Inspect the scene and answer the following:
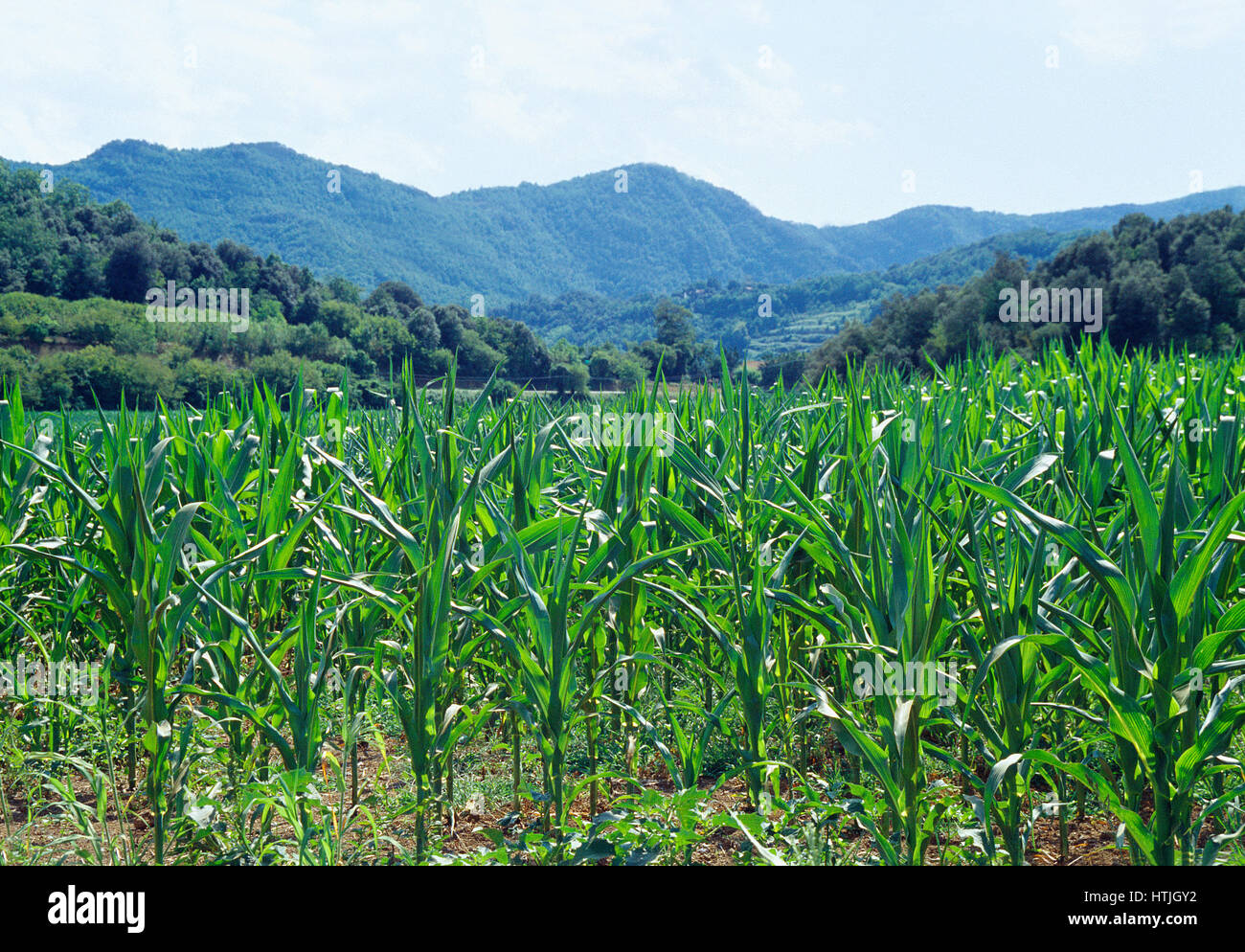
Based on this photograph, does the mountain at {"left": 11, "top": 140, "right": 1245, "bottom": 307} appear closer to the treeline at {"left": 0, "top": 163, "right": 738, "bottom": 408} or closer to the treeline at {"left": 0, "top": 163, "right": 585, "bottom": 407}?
the treeline at {"left": 0, "top": 163, "right": 585, "bottom": 407}

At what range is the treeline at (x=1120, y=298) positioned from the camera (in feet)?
99.5

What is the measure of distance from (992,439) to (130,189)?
155652 mm

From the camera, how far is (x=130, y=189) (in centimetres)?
12775

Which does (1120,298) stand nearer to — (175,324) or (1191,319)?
(1191,319)

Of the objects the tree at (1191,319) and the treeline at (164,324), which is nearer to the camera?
the tree at (1191,319)

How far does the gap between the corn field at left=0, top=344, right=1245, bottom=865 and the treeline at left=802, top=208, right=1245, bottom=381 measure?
25760mm

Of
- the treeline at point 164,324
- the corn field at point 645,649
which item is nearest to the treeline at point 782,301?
the treeline at point 164,324

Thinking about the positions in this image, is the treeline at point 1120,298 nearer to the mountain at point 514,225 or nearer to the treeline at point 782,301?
the treeline at point 782,301

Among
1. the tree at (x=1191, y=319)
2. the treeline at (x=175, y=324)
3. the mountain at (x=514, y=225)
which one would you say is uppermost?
the mountain at (x=514, y=225)

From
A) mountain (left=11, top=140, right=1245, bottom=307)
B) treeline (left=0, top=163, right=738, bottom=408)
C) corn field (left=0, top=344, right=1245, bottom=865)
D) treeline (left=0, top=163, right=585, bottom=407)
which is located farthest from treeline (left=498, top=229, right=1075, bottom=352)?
corn field (left=0, top=344, right=1245, bottom=865)

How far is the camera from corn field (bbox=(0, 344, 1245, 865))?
1835mm

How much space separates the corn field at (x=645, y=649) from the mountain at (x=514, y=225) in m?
126

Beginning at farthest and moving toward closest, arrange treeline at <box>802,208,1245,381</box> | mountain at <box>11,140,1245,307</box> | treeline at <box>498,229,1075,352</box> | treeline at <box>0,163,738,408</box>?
mountain at <box>11,140,1245,307</box>
treeline at <box>498,229,1075,352</box>
treeline at <box>0,163,738,408</box>
treeline at <box>802,208,1245,381</box>

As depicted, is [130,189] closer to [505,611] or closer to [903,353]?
[903,353]
